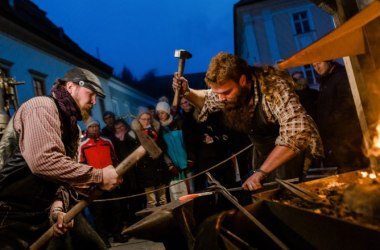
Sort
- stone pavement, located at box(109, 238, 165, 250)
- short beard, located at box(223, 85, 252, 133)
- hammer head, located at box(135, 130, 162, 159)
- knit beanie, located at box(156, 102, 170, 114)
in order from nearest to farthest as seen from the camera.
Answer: hammer head, located at box(135, 130, 162, 159), short beard, located at box(223, 85, 252, 133), stone pavement, located at box(109, 238, 165, 250), knit beanie, located at box(156, 102, 170, 114)

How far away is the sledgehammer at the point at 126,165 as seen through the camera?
2.55 metres

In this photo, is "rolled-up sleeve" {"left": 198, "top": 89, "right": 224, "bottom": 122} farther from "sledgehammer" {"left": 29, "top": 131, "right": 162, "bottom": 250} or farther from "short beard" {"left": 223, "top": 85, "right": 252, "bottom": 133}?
"sledgehammer" {"left": 29, "top": 131, "right": 162, "bottom": 250}

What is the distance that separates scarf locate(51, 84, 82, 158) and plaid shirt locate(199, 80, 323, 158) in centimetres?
166

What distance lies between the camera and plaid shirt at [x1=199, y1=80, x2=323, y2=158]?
285 cm

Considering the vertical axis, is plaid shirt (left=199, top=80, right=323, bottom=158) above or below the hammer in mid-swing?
below

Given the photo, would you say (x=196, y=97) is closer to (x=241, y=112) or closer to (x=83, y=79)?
(x=241, y=112)

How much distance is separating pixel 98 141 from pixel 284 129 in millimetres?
4267

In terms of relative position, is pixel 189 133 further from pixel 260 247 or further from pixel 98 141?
pixel 260 247

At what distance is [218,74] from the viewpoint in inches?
126

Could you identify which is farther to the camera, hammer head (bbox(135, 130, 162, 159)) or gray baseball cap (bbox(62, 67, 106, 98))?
gray baseball cap (bbox(62, 67, 106, 98))

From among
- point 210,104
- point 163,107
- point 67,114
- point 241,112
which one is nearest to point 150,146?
point 67,114

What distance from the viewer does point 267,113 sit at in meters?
3.17

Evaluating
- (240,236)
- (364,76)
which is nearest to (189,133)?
(364,76)

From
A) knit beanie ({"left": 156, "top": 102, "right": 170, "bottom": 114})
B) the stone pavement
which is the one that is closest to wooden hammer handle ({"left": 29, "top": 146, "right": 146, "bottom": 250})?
the stone pavement
